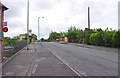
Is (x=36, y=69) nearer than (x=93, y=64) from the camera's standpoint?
Yes

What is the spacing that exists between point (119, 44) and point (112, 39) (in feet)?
5.85

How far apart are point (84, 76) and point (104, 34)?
38.6 m

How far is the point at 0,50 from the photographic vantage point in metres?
22.0

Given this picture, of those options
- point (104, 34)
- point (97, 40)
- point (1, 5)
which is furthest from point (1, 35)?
point (97, 40)

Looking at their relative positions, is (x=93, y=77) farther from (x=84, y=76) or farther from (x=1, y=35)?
(x=1, y=35)

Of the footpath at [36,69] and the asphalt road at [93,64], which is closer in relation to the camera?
the footpath at [36,69]

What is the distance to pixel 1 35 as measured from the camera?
2247cm

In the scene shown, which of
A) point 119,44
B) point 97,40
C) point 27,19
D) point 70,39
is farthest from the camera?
point 70,39

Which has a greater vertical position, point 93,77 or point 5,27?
point 5,27

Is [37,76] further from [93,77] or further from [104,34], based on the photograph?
[104,34]

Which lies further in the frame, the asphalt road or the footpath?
the asphalt road

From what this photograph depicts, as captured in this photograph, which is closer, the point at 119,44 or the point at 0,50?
the point at 0,50

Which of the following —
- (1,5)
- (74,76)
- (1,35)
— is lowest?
(74,76)

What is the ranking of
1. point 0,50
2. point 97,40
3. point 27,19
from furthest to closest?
point 97,40 < point 27,19 < point 0,50
